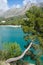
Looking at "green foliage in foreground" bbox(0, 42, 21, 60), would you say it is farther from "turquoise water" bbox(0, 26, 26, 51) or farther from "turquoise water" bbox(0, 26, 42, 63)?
"turquoise water" bbox(0, 26, 26, 51)

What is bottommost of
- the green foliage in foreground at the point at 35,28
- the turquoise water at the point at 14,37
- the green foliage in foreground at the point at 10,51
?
the turquoise water at the point at 14,37

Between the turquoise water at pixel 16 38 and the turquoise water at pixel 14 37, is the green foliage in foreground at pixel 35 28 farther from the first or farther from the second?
the turquoise water at pixel 14 37

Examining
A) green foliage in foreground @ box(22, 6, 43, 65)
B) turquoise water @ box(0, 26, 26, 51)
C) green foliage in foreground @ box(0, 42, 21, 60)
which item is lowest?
turquoise water @ box(0, 26, 26, 51)

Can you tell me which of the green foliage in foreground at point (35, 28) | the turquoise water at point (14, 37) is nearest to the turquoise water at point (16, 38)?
the turquoise water at point (14, 37)

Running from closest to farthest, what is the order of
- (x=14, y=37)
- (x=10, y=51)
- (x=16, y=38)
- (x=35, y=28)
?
(x=10, y=51)
(x=35, y=28)
(x=16, y=38)
(x=14, y=37)

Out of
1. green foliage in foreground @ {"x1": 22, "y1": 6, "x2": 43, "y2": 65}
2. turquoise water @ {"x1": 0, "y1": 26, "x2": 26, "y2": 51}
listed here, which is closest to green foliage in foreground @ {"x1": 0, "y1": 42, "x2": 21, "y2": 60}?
green foliage in foreground @ {"x1": 22, "y1": 6, "x2": 43, "y2": 65}

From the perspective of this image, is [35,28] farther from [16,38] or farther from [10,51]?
[16,38]

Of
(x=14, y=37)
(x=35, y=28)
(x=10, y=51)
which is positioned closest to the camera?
(x=10, y=51)

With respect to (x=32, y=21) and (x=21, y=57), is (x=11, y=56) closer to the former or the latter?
(x=21, y=57)

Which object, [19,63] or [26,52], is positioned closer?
[19,63]

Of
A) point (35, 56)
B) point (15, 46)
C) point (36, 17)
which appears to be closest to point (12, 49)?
point (15, 46)

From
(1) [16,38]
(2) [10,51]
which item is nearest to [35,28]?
(2) [10,51]
